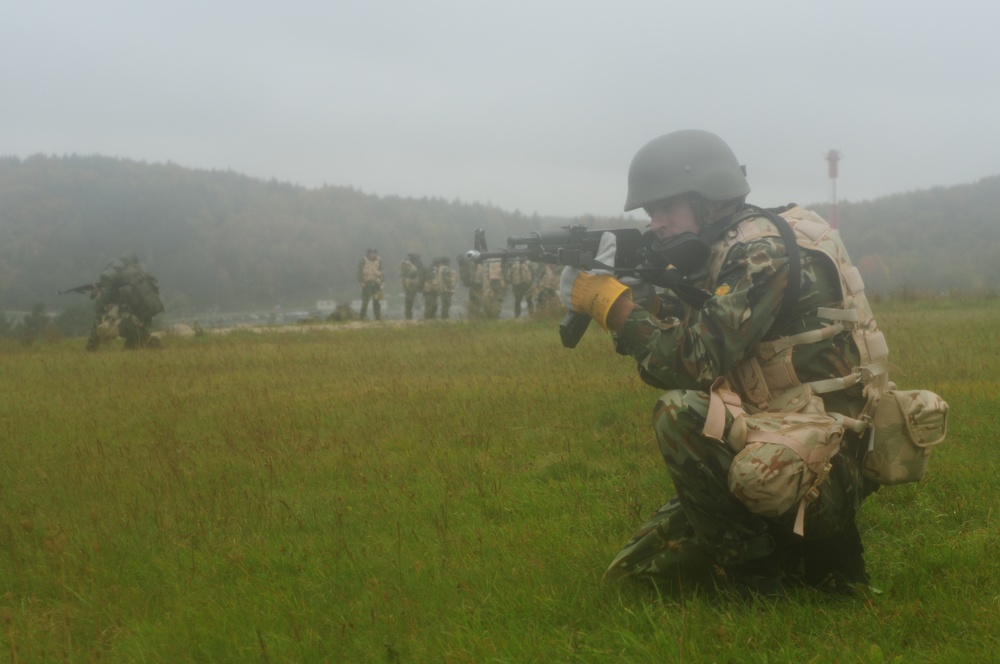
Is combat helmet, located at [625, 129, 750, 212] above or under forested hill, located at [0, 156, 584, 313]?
under

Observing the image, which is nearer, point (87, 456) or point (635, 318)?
point (635, 318)

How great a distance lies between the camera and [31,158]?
223 feet

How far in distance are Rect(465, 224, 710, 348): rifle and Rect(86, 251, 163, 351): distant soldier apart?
13.2 meters

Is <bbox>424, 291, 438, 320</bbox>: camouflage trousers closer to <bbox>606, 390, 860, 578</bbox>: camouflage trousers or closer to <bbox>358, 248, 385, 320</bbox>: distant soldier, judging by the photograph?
<bbox>358, 248, 385, 320</bbox>: distant soldier

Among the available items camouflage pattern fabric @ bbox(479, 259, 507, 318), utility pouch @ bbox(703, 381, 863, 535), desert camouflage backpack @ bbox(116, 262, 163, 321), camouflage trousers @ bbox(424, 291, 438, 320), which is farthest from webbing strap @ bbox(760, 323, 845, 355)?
camouflage trousers @ bbox(424, 291, 438, 320)

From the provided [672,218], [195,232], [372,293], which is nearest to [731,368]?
[672,218]

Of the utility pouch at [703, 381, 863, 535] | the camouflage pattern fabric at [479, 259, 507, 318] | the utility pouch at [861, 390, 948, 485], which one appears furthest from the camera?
the camouflage pattern fabric at [479, 259, 507, 318]

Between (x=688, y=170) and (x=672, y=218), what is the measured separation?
216 mm

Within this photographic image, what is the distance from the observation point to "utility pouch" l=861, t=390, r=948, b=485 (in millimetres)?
3449

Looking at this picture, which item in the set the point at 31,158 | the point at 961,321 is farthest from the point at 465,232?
the point at 961,321

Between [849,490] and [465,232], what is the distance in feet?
237

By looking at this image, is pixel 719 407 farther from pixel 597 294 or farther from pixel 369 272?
pixel 369 272

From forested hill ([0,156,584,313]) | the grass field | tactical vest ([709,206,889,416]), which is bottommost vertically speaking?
the grass field

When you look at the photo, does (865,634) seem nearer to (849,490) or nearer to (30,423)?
(849,490)
